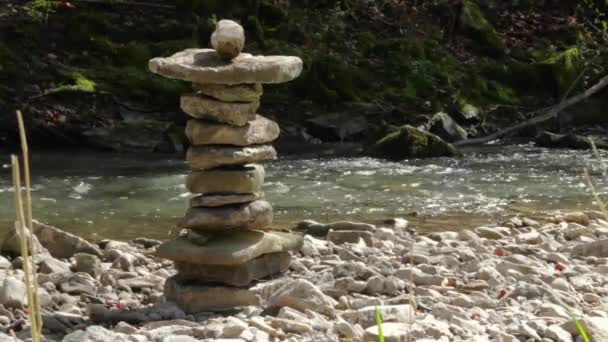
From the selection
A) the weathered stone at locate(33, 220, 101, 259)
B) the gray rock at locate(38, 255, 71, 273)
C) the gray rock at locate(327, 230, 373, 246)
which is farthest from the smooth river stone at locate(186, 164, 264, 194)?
the gray rock at locate(327, 230, 373, 246)

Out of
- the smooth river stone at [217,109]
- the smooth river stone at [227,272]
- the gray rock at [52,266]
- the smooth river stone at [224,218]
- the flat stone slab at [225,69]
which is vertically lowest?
the gray rock at [52,266]

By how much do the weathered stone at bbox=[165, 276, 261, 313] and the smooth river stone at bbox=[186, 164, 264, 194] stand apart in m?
0.55

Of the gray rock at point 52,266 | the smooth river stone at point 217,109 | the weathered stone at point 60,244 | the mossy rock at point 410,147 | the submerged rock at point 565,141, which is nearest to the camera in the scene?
the smooth river stone at point 217,109

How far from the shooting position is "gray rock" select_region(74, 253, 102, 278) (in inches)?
264

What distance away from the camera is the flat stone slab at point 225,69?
18.1 ft

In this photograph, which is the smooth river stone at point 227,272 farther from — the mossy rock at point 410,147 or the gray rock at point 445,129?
the gray rock at point 445,129

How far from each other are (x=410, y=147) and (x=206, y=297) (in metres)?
8.76

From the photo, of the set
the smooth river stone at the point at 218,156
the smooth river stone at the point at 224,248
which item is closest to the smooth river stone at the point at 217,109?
the smooth river stone at the point at 218,156

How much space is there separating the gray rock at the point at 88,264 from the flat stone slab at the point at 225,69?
5.53ft

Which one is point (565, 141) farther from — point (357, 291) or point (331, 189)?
point (357, 291)

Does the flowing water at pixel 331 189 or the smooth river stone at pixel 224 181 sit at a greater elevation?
the smooth river stone at pixel 224 181

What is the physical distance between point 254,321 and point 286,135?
1081cm

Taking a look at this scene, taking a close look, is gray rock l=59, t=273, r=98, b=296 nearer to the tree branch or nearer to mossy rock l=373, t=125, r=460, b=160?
mossy rock l=373, t=125, r=460, b=160

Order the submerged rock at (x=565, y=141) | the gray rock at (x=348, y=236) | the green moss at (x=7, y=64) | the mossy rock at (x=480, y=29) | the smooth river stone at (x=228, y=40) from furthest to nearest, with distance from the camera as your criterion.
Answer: the mossy rock at (x=480, y=29) < the submerged rock at (x=565, y=141) < the green moss at (x=7, y=64) < the gray rock at (x=348, y=236) < the smooth river stone at (x=228, y=40)
